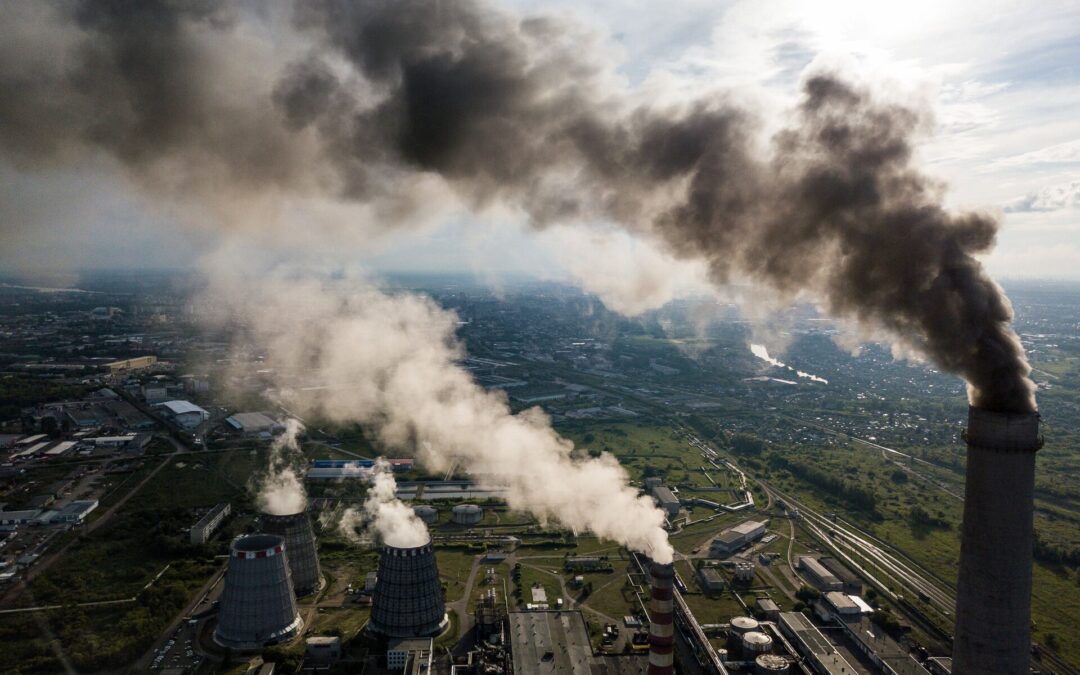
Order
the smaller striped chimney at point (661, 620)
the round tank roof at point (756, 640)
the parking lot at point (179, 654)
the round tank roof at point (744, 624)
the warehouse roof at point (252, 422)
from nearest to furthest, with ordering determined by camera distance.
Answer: the smaller striped chimney at point (661, 620)
the parking lot at point (179, 654)
the round tank roof at point (756, 640)
the round tank roof at point (744, 624)
the warehouse roof at point (252, 422)

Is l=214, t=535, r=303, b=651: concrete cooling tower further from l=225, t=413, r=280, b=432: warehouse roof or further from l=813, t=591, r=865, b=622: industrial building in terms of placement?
l=225, t=413, r=280, b=432: warehouse roof

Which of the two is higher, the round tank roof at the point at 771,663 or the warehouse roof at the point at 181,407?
the warehouse roof at the point at 181,407

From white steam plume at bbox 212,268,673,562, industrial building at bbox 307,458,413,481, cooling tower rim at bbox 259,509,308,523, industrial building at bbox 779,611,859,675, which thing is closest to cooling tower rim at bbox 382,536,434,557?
cooling tower rim at bbox 259,509,308,523

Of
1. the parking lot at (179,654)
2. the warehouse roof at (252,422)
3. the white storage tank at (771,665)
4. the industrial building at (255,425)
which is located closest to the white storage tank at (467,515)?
the parking lot at (179,654)

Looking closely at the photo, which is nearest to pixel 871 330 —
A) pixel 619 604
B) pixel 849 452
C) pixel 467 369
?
pixel 619 604

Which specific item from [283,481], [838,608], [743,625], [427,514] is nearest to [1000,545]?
[743,625]

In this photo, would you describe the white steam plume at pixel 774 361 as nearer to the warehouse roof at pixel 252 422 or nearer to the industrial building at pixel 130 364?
the warehouse roof at pixel 252 422

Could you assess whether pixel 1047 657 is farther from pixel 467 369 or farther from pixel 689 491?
pixel 467 369
